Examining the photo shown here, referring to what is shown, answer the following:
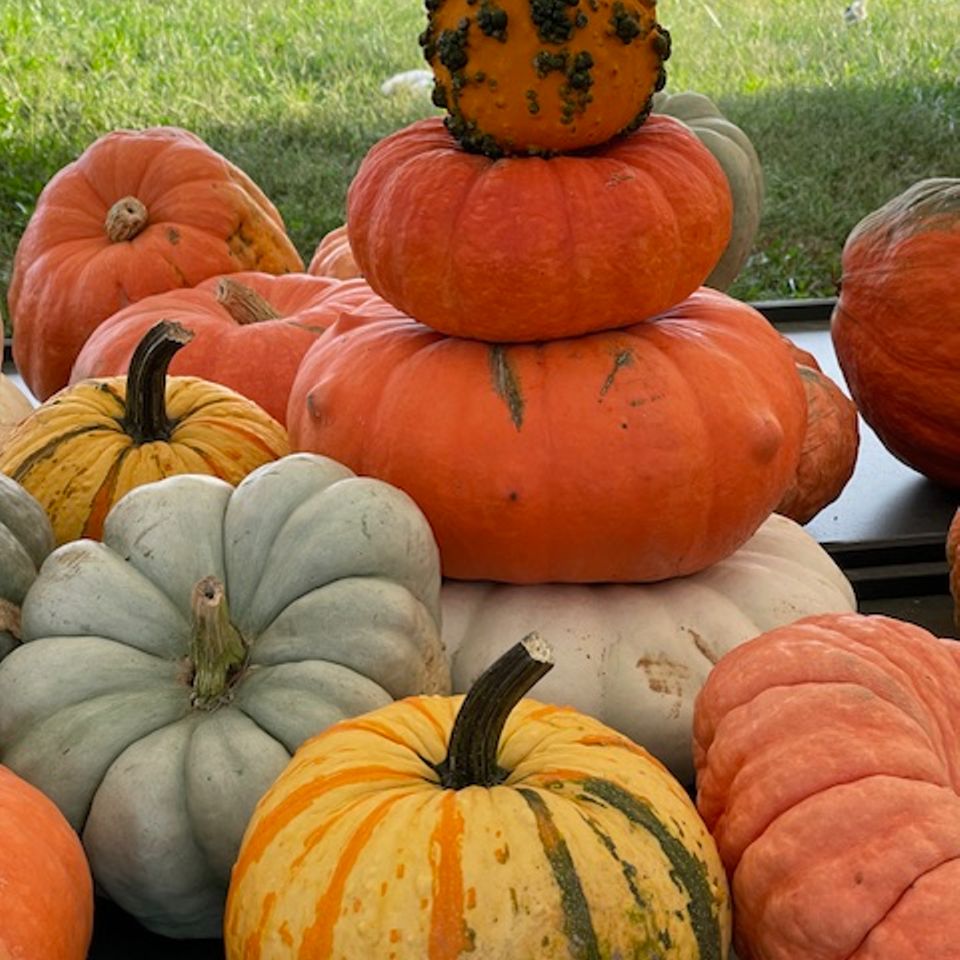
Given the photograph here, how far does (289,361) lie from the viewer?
7.47ft

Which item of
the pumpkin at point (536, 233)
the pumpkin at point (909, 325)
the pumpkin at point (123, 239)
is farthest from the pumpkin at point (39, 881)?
the pumpkin at point (909, 325)

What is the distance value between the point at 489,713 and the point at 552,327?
626mm

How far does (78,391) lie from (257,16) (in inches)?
232

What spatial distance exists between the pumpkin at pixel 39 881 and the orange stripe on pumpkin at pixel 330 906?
0.67 feet

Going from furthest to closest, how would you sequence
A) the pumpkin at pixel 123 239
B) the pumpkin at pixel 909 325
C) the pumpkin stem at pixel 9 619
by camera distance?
1. the pumpkin at pixel 123 239
2. the pumpkin at pixel 909 325
3. the pumpkin stem at pixel 9 619

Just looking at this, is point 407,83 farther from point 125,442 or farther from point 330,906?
point 330,906

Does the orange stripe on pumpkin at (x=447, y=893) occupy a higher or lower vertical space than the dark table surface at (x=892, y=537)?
higher

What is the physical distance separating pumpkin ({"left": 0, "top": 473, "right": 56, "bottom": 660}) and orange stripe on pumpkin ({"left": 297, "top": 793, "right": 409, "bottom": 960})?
0.56 m

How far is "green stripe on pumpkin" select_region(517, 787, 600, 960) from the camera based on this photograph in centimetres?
117

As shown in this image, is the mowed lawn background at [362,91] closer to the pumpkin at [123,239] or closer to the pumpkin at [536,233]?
the pumpkin at [123,239]

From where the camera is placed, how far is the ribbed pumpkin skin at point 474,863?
116 centimetres

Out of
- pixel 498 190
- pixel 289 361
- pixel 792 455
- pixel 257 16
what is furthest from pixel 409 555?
pixel 257 16

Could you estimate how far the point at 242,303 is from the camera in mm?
2354

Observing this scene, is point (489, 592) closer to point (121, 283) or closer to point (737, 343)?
point (737, 343)
